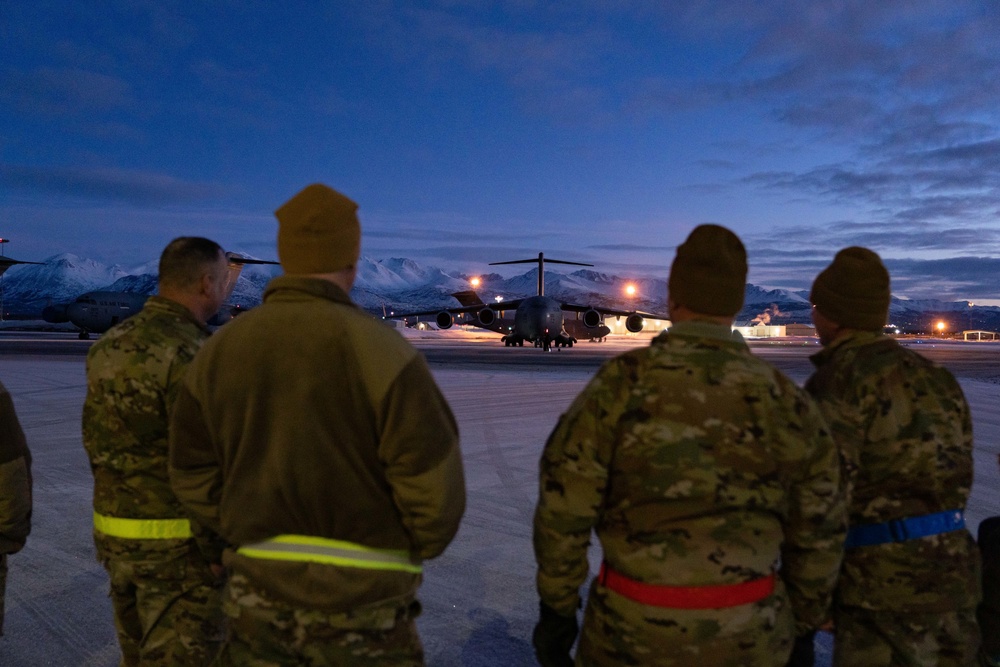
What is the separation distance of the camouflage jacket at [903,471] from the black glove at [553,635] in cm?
127

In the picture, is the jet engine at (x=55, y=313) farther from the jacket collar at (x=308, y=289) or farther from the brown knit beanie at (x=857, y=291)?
the brown knit beanie at (x=857, y=291)

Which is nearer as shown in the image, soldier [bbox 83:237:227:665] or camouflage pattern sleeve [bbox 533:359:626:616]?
camouflage pattern sleeve [bbox 533:359:626:616]

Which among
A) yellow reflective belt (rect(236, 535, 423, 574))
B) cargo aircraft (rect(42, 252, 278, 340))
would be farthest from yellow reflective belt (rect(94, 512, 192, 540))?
cargo aircraft (rect(42, 252, 278, 340))

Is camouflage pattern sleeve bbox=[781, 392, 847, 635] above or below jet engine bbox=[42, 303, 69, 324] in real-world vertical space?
below

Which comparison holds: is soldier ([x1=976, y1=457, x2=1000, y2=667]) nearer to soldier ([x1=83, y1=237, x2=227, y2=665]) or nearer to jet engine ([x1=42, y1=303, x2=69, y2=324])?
soldier ([x1=83, y1=237, x2=227, y2=665])

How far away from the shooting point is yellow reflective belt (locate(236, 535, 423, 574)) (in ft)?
6.57

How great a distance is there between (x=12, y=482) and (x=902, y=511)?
3.95 meters

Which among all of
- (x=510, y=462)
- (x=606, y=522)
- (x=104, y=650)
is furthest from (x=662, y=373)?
(x=510, y=462)

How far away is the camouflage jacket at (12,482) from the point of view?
3.04 metres

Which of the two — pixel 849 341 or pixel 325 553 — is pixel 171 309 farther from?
pixel 849 341

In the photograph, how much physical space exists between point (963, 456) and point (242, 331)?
2847 mm

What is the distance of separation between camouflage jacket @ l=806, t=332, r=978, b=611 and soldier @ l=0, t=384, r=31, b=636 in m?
3.65

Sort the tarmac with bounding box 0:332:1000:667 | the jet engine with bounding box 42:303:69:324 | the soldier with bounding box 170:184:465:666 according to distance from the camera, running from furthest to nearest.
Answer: the jet engine with bounding box 42:303:69:324 → the tarmac with bounding box 0:332:1000:667 → the soldier with bounding box 170:184:465:666

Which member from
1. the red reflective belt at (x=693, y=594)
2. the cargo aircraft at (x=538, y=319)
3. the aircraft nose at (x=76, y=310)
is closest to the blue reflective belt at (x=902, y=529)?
the red reflective belt at (x=693, y=594)
